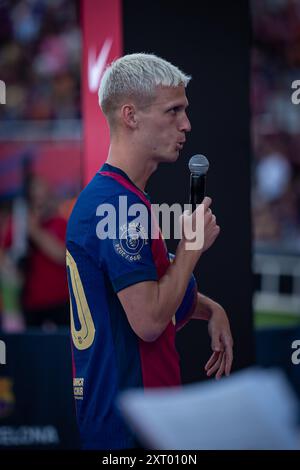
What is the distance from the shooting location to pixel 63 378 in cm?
Result: 455

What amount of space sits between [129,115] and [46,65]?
6.19 m

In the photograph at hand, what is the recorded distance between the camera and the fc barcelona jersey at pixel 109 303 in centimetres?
253

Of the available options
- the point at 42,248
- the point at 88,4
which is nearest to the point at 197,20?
the point at 88,4

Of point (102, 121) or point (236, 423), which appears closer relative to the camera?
point (236, 423)

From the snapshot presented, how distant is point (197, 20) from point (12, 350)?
2119 millimetres

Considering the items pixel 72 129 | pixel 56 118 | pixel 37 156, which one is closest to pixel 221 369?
pixel 37 156

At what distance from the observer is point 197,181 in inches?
111

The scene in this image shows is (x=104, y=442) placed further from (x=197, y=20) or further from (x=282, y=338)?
(x=282, y=338)

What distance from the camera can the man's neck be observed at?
8.88 feet

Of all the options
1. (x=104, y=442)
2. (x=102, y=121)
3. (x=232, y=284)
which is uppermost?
(x=102, y=121)

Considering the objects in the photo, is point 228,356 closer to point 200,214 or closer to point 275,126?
point 200,214

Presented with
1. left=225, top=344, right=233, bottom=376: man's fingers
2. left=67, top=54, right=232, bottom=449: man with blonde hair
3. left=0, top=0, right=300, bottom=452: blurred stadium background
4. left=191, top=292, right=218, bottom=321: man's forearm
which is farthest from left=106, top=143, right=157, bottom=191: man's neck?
left=0, top=0, right=300, bottom=452: blurred stadium background
